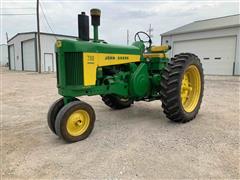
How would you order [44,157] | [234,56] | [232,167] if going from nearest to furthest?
[232,167] < [44,157] < [234,56]

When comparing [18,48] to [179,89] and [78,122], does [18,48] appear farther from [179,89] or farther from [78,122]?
[179,89]

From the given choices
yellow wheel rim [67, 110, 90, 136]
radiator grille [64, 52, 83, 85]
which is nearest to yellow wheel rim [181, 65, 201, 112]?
yellow wheel rim [67, 110, 90, 136]

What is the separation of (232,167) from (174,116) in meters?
1.49

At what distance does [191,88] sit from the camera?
14.5 ft

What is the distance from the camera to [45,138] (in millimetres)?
3293

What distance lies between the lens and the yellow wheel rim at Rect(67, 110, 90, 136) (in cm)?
303

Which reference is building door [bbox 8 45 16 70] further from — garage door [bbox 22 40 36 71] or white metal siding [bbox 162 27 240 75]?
white metal siding [bbox 162 27 240 75]

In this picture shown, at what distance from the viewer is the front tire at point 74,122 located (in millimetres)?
2922

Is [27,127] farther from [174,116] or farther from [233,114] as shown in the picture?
[233,114]

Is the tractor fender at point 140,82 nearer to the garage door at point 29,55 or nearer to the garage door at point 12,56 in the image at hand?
the garage door at point 29,55

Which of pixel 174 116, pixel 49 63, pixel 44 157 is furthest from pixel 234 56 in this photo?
pixel 49 63

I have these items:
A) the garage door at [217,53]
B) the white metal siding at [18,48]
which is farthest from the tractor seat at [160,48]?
the white metal siding at [18,48]

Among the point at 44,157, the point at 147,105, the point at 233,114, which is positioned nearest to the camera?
the point at 44,157

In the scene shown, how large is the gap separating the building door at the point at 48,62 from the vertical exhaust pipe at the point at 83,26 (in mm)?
22201
